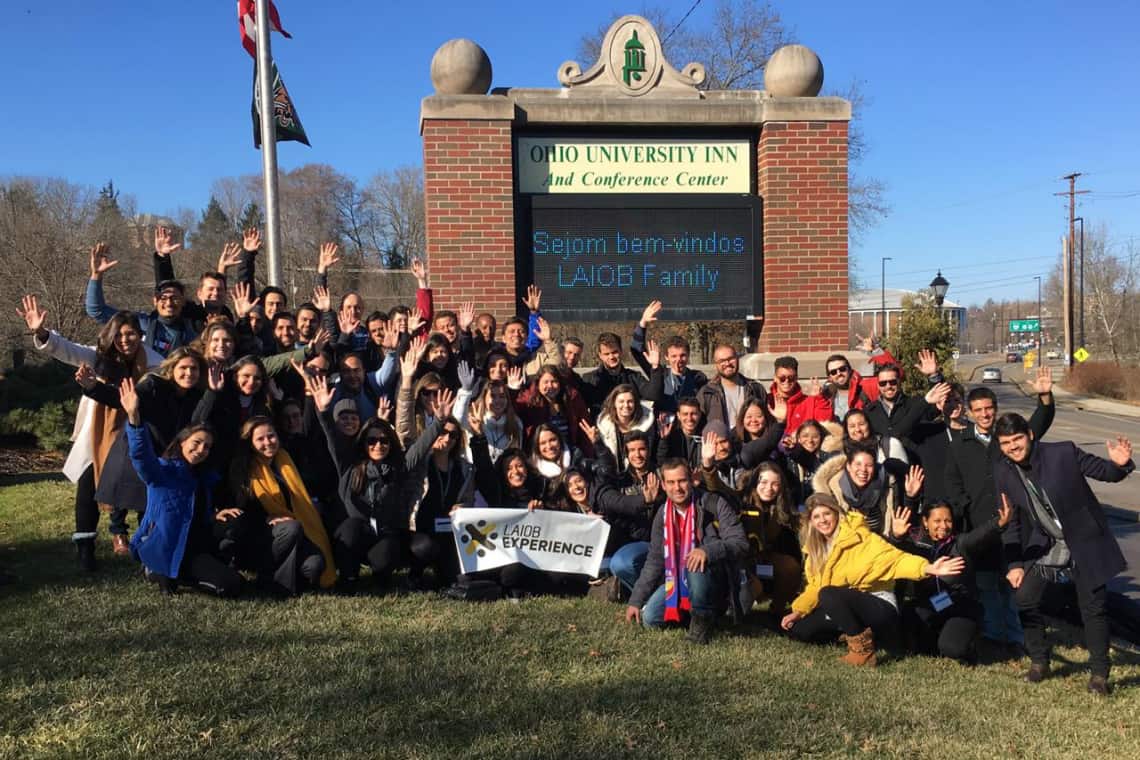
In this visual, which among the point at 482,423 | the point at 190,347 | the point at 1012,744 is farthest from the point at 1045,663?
the point at 190,347

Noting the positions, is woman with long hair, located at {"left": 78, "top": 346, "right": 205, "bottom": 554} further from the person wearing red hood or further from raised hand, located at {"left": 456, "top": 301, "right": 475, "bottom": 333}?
the person wearing red hood

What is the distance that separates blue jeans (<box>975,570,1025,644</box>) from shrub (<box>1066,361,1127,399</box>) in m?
43.9

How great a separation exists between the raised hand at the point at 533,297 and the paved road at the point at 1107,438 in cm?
556

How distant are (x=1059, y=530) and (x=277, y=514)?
5.03m

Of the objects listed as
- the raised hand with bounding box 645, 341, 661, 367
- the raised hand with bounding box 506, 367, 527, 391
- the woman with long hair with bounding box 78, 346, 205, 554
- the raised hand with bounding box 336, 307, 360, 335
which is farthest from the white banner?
the woman with long hair with bounding box 78, 346, 205, 554

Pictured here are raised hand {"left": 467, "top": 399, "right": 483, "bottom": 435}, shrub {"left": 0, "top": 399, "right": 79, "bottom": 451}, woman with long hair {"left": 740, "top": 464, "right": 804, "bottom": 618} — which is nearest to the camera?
woman with long hair {"left": 740, "top": 464, "right": 804, "bottom": 618}

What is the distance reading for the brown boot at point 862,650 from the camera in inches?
204

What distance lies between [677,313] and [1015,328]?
92286 mm

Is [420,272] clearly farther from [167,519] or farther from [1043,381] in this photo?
[1043,381]

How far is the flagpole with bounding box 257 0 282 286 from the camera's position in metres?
10.1

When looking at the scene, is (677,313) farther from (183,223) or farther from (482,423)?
(183,223)

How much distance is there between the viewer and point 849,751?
3.93 metres

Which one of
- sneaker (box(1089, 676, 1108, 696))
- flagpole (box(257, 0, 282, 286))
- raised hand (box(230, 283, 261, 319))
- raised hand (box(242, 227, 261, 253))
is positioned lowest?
sneaker (box(1089, 676, 1108, 696))

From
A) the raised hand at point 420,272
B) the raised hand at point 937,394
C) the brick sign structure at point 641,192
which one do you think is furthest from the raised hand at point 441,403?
the raised hand at point 937,394
